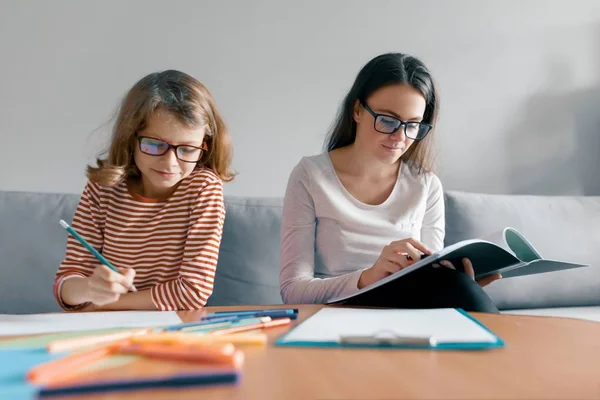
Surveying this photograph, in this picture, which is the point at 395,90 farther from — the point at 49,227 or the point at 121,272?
the point at 49,227

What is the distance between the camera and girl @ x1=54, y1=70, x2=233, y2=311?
50.9 inches

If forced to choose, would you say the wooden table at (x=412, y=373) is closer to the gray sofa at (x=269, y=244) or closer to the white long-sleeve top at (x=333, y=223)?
the white long-sleeve top at (x=333, y=223)

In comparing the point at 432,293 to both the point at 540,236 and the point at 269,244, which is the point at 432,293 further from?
the point at 540,236

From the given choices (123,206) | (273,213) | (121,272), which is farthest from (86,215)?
(273,213)

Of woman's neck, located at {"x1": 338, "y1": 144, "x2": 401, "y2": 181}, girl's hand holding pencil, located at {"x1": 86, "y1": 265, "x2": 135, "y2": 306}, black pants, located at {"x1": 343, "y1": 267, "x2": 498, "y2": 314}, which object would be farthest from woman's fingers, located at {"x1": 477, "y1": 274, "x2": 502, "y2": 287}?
girl's hand holding pencil, located at {"x1": 86, "y1": 265, "x2": 135, "y2": 306}

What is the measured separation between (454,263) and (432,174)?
54 centimetres

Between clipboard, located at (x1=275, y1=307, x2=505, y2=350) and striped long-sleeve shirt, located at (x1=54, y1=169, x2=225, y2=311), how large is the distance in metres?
0.49

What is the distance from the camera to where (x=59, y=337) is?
75cm

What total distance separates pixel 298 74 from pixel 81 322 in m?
1.50

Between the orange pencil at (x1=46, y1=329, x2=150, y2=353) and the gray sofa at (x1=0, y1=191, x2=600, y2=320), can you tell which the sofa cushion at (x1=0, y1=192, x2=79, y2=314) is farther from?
the orange pencil at (x1=46, y1=329, x2=150, y2=353)

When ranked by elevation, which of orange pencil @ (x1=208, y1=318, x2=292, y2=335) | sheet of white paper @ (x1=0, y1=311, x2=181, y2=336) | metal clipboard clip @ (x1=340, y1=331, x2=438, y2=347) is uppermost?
metal clipboard clip @ (x1=340, y1=331, x2=438, y2=347)

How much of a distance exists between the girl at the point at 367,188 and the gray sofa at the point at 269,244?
0.34m

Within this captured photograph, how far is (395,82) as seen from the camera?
1.46 m

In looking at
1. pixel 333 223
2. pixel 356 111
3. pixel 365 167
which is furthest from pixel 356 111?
pixel 333 223
